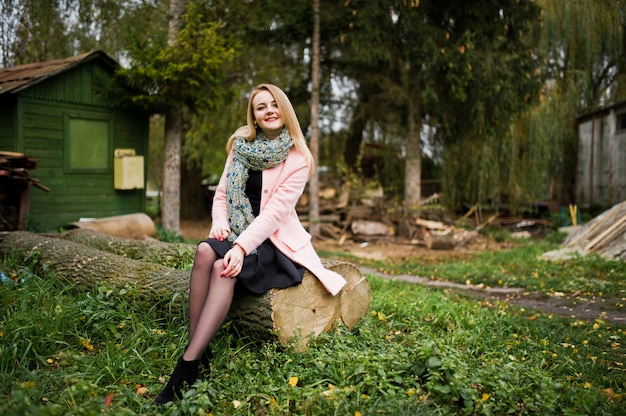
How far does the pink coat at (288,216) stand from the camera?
3510mm

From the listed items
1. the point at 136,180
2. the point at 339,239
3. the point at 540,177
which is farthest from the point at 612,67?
the point at 136,180

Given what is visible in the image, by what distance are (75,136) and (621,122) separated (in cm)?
1446

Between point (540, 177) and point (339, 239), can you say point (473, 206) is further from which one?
point (339, 239)

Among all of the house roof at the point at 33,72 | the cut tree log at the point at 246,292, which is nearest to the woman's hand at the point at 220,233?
the cut tree log at the point at 246,292

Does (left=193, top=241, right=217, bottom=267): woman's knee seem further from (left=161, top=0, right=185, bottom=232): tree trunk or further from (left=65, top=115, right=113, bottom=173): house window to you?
(left=161, top=0, right=185, bottom=232): tree trunk

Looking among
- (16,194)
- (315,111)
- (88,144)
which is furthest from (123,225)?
(315,111)

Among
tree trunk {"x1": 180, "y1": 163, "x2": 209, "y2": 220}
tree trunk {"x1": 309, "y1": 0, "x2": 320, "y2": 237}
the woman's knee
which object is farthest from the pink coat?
tree trunk {"x1": 180, "y1": 163, "x2": 209, "y2": 220}

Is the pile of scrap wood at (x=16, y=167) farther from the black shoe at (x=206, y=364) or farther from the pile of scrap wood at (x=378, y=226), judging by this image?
the pile of scrap wood at (x=378, y=226)

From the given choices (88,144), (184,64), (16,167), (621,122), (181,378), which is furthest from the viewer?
(621,122)

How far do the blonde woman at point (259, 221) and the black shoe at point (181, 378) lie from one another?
0.73 ft

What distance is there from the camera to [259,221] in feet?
11.2

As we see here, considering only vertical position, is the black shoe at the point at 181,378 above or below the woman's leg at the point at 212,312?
below

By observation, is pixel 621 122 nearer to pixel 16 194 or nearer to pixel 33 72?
pixel 33 72

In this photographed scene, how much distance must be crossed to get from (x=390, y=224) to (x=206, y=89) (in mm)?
5969
